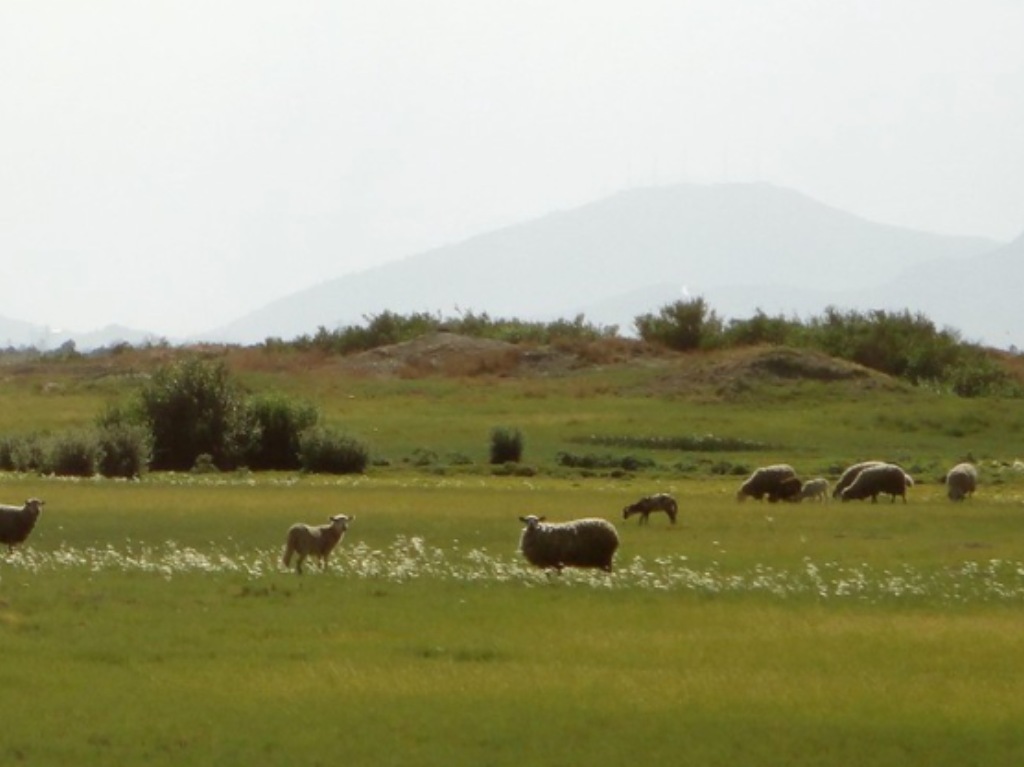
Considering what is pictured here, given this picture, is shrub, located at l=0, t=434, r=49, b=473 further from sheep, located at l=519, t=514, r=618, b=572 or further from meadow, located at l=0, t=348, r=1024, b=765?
sheep, located at l=519, t=514, r=618, b=572

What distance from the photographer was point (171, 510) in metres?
45.8

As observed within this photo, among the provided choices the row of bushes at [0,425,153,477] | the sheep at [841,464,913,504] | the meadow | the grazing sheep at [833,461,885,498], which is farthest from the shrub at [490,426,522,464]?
the sheep at [841,464,913,504]

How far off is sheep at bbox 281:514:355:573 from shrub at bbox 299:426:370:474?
3436cm

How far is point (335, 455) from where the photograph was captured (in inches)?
2709

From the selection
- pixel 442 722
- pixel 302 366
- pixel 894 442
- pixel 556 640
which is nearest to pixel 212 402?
pixel 894 442

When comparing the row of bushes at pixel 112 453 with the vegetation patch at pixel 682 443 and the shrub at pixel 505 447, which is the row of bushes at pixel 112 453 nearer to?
the shrub at pixel 505 447

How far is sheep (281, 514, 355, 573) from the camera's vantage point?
1281 inches

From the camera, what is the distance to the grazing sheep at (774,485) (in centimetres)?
5259

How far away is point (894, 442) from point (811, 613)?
5159cm

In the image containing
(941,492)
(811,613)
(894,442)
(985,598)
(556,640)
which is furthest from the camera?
(894,442)

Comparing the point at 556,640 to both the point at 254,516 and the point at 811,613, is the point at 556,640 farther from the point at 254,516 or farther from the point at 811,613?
the point at 254,516

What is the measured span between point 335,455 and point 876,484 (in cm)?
2300

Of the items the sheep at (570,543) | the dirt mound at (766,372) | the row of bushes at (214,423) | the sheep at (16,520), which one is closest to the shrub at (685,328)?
the dirt mound at (766,372)

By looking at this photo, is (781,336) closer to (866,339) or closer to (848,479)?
(866,339)
